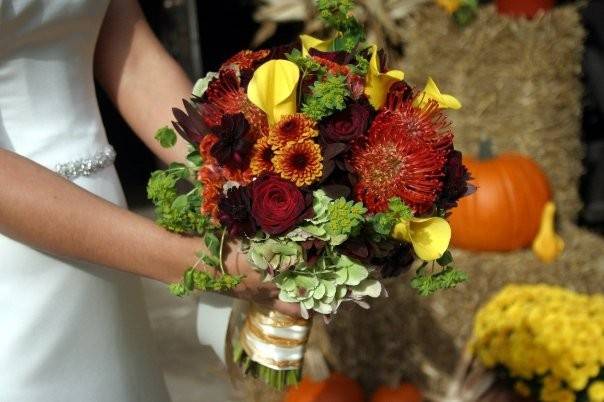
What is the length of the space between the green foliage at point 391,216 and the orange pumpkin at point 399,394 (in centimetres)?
183

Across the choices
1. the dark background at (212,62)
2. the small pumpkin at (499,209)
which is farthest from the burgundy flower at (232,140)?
the dark background at (212,62)

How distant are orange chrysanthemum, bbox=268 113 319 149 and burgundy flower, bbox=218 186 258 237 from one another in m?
0.08

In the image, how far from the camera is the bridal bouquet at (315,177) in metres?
1.13

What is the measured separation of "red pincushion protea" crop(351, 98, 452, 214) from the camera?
1166mm

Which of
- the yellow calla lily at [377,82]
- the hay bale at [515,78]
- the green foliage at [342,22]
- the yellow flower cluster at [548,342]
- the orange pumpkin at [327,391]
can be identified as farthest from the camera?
the hay bale at [515,78]

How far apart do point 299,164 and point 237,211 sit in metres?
0.11

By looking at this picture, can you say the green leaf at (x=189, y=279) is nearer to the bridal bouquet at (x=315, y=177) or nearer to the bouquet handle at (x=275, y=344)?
the bridal bouquet at (x=315, y=177)

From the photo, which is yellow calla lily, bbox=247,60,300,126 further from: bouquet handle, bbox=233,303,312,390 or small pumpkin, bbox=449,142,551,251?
small pumpkin, bbox=449,142,551,251

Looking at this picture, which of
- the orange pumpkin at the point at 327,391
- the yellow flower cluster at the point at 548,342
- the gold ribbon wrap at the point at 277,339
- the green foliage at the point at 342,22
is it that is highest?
the green foliage at the point at 342,22

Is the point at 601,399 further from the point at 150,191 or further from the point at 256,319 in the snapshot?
the point at 150,191

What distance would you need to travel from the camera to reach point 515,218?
3.31m

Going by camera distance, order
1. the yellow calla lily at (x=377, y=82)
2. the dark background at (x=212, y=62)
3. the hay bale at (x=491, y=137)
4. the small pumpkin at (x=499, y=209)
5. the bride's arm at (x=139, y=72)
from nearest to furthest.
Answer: the yellow calla lily at (x=377, y=82), the bride's arm at (x=139, y=72), the hay bale at (x=491, y=137), the small pumpkin at (x=499, y=209), the dark background at (x=212, y=62)

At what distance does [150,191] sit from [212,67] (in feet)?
13.2

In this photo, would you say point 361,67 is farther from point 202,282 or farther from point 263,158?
point 202,282
